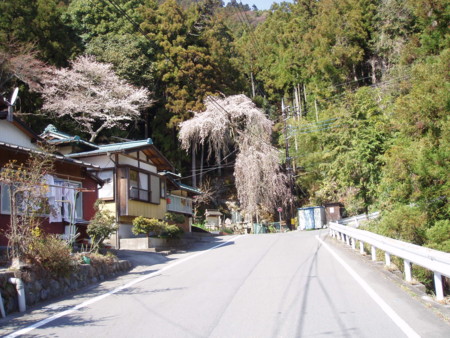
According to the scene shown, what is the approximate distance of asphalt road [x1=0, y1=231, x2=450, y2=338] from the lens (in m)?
5.52

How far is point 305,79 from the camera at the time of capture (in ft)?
144

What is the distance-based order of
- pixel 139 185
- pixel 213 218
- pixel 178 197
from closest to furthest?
pixel 139 185 → pixel 178 197 → pixel 213 218

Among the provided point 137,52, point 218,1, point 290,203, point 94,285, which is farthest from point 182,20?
point 94,285

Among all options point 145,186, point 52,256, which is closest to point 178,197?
point 145,186

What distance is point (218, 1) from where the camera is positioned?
42562 mm

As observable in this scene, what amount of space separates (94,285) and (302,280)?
16.4 ft

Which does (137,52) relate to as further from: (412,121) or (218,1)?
(412,121)

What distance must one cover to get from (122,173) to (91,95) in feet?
42.6

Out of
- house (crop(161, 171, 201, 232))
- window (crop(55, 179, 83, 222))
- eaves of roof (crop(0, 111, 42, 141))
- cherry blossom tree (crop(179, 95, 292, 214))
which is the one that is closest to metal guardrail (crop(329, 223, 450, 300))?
window (crop(55, 179, 83, 222))

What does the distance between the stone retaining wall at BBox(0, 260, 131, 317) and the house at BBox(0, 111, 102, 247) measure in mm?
2007

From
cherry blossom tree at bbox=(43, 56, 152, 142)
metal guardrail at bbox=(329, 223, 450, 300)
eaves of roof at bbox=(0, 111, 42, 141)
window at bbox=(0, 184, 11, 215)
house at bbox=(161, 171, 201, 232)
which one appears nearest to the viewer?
metal guardrail at bbox=(329, 223, 450, 300)

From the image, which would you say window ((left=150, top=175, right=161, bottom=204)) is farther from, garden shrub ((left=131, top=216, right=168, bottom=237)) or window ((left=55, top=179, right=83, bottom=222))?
window ((left=55, top=179, right=83, bottom=222))

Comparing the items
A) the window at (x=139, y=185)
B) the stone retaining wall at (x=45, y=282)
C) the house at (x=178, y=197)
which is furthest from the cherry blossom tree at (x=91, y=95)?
the stone retaining wall at (x=45, y=282)

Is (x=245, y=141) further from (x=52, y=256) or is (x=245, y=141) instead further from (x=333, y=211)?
(x=52, y=256)
